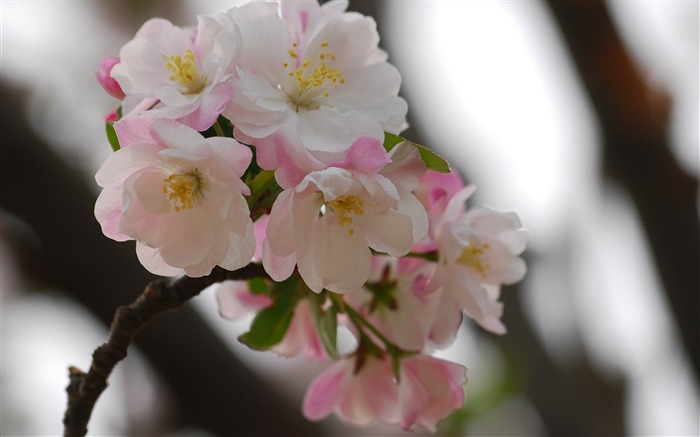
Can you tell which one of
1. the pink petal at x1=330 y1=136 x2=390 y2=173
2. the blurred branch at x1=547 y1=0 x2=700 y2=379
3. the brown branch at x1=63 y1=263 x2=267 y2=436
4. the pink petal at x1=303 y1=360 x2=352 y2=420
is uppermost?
the pink petal at x1=330 y1=136 x2=390 y2=173

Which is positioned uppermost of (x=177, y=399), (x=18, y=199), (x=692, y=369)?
(x=18, y=199)

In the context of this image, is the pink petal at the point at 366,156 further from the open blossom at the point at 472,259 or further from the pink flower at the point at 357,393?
the pink flower at the point at 357,393

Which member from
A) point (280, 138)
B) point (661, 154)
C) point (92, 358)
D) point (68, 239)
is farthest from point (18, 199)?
point (661, 154)

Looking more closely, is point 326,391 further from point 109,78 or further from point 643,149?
point 643,149

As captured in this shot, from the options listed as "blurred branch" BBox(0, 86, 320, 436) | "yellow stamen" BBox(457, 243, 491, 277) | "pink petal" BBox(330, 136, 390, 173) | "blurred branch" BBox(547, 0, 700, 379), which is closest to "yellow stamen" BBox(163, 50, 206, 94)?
"pink petal" BBox(330, 136, 390, 173)

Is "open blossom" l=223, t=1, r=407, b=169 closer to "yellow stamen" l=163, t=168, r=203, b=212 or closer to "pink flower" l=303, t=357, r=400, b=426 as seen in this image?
"yellow stamen" l=163, t=168, r=203, b=212

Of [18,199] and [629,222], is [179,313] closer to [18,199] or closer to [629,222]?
[18,199]

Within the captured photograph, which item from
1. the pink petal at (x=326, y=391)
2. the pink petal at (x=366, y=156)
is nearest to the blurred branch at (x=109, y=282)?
the pink petal at (x=326, y=391)
